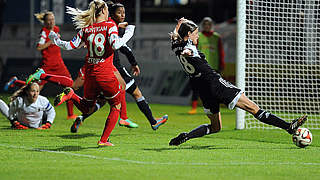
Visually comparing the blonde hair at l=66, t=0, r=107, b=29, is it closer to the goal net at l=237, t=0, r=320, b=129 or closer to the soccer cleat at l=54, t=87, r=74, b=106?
the soccer cleat at l=54, t=87, r=74, b=106

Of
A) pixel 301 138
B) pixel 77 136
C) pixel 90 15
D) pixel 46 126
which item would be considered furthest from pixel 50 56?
pixel 301 138

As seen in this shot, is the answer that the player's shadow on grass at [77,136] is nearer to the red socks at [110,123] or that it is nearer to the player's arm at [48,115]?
the player's arm at [48,115]

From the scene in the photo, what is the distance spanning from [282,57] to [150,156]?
7.11 meters

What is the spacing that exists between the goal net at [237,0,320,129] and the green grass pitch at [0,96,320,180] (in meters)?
1.66

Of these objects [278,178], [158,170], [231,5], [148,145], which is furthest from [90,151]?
[231,5]

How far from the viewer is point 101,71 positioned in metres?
9.12

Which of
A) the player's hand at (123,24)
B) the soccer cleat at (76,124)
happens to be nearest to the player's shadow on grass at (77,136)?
the soccer cleat at (76,124)

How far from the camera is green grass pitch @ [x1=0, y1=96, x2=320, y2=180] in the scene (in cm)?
703

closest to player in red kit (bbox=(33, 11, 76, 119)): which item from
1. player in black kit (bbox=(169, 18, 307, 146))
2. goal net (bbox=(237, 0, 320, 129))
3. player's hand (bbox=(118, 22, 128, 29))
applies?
player's hand (bbox=(118, 22, 128, 29))

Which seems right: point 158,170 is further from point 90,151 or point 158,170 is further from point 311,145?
point 311,145

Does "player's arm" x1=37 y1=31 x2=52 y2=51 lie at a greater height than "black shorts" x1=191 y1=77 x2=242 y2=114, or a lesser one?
greater

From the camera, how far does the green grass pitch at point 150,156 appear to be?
7027mm

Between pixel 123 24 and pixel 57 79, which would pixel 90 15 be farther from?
pixel 57 79

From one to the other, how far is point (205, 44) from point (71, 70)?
20.7 feet
